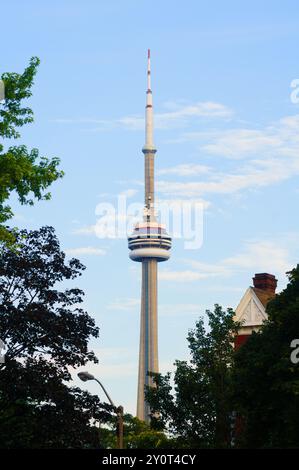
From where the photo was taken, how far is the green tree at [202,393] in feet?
182

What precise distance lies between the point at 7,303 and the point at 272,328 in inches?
555

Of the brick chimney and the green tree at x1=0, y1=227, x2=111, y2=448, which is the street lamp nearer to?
the green tree at x1=0, y1=227, x2=111, y2=448

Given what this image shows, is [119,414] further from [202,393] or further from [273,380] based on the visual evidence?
[202,393]

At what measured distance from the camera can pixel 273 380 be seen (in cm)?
4634

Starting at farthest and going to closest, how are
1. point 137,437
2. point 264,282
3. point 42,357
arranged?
point 137,437, point 264,282, point 42,357

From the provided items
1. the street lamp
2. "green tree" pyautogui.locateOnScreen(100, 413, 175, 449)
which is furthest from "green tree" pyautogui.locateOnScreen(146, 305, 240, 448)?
the street lamp

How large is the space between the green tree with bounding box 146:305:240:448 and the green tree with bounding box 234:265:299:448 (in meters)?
5.99

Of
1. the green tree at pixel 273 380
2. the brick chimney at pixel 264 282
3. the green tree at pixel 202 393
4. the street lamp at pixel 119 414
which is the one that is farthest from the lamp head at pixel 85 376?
the brick chimney at pixel 264 282

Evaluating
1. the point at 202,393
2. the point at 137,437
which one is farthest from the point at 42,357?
the point at 137,437

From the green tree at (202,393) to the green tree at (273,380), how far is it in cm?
599

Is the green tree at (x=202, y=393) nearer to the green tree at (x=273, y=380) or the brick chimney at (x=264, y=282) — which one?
the green tree at (x=273, y=380)

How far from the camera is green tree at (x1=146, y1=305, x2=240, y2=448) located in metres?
55.6

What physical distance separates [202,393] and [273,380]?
34.8 feet
